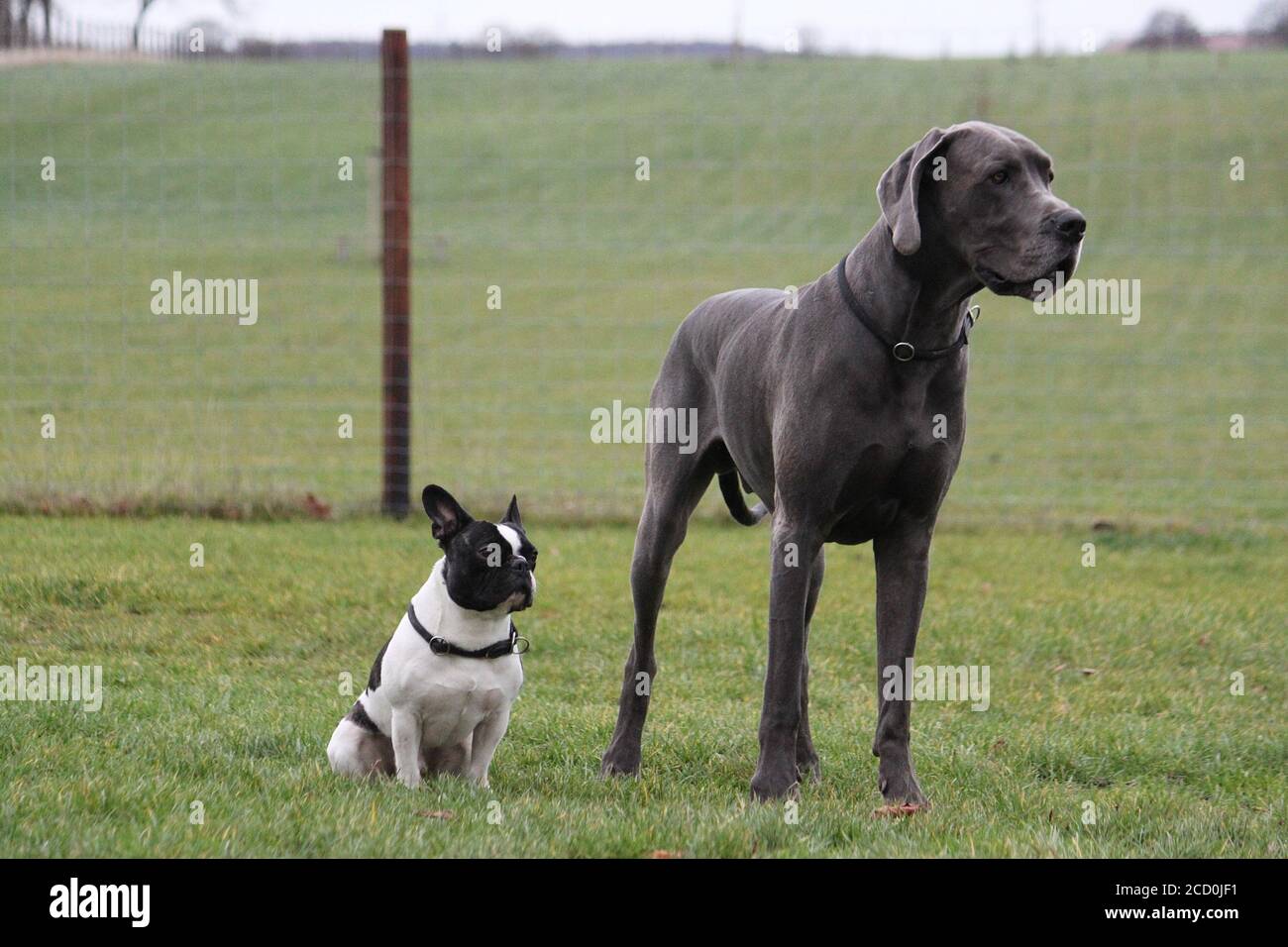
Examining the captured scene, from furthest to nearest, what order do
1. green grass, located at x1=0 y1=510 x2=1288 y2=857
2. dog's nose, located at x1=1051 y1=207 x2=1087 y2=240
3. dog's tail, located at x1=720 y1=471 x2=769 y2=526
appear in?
dog's tail, located at x1=720 y1=471 x2=769 y2=526 → green grass, located at x1=0 y1=510 x2=1288 y2=857 → dog's nose, located at x1=1051 y1=207 x2=1087 y2=240

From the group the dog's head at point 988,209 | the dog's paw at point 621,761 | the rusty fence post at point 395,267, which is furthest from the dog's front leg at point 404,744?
the rusty fence post at point 395,267

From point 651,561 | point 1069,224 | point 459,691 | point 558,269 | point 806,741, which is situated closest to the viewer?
point 1069,224

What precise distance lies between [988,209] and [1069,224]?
0.97ft

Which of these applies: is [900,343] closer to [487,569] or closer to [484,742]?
[487,569]

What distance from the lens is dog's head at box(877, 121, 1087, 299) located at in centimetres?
422

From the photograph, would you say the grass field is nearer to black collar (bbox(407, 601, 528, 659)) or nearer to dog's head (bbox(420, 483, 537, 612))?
black collar (bbox(407, 601, 528, 659))

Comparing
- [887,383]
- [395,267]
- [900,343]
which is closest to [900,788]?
[887,383]

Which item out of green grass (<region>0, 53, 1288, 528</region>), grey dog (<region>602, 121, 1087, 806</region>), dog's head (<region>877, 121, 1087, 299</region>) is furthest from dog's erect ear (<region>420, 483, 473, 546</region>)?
green grass (<region>0, 53, 1288, 528</region>)

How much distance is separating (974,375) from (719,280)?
12.4ft

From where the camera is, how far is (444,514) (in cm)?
514

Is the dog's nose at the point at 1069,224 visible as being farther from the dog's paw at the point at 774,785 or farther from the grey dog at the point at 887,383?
the dog's paw at the point at 774,785

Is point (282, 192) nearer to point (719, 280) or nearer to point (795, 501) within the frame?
point (719, 280)

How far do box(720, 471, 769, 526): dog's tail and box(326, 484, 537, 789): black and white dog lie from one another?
1.07m
